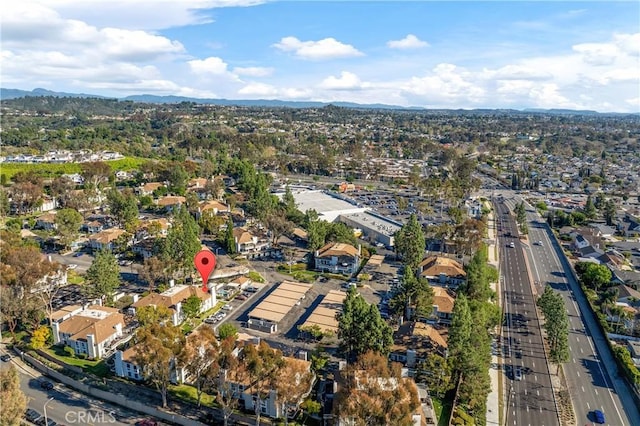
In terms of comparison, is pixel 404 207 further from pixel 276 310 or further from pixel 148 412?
pixel 148 412

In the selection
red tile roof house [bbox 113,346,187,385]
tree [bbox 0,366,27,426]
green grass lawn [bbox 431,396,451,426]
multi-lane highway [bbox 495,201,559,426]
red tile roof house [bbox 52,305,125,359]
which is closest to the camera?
tree [bbox 0,366,27,426]

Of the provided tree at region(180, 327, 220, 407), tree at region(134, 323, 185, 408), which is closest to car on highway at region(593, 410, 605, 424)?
tree at region(180, 327, 220, 407)

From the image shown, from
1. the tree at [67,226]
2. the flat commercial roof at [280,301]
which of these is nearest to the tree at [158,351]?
the flat commercial roof at [280,301]

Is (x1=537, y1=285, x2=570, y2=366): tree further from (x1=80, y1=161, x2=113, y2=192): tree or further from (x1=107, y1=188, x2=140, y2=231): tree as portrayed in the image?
(x1=80, y1=161, x2=113, y2=192): tree

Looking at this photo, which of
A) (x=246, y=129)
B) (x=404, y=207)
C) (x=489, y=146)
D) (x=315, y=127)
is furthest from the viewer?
(x=315, y=127)

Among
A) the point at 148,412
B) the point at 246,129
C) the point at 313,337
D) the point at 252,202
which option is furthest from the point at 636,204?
the point at 246,129

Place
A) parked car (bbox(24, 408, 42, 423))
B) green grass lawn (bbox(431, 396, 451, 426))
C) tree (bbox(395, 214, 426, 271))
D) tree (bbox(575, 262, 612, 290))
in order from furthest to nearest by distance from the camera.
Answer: tree (bbox(395, 214, 426, 271)) → tree (bbox(575, 262, 612, 290)) → green grass lawn (bbox(431, 396, 451, 426)) → parked car (bbox(24, 408, 42, 423))
